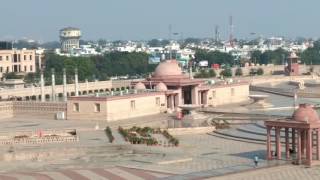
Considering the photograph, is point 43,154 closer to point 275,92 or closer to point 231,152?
point 231,152

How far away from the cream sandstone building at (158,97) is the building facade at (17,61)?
3614 cm

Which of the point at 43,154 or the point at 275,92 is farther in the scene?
the point at 275,92

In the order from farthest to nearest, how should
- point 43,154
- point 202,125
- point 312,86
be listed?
point 312,86 < point 202,125 < point 43,154

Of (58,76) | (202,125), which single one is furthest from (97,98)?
(58,76)

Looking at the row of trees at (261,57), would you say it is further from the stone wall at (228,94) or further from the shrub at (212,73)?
the stone wall at (228,94)

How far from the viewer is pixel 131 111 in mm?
43094

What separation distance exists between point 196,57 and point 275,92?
55.0 metres

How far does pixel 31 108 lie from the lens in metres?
45.0

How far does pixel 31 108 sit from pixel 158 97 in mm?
7714

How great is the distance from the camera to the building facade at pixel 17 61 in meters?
82.9

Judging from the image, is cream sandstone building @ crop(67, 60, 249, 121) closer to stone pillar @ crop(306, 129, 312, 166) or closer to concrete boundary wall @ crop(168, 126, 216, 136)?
concrete boundary wall @ crop(168, 126, 216, 136)

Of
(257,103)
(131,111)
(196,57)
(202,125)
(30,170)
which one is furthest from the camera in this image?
(196,57)

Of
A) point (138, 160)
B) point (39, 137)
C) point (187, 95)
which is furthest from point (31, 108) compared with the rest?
point (138, 160)

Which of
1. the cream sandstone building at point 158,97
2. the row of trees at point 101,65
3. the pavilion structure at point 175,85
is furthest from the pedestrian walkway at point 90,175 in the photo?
the row of trees at point 101,65
